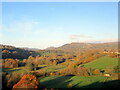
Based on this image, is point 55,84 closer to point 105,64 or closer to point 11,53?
point 105,64

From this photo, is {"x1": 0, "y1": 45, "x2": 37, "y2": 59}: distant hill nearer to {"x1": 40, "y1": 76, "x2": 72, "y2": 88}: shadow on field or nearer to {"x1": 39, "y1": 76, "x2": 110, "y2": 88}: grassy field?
{"x1": 40, "y1": 76, "x2": 72, "y2": 88}: shadow on field

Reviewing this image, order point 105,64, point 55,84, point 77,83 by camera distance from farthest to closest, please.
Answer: point 105,64 → point 55,84 → point 77,83

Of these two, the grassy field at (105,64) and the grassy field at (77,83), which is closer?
the grassy field at (77,83)

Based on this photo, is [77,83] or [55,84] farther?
[55,84]

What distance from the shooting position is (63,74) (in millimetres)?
24797

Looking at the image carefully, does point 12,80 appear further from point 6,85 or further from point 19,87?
point 19,87

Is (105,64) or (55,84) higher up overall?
(105,64)

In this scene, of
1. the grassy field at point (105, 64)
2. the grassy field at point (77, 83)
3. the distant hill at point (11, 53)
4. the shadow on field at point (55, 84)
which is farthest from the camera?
the distant hill at point (11, 53)

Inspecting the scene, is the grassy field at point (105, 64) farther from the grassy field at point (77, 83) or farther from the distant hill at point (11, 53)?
the distant hill at point (11, 53)

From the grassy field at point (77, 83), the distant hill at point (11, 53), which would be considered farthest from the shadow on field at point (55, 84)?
the distant hill at point (11, 53)

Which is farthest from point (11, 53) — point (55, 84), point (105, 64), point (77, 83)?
point (77, 83)

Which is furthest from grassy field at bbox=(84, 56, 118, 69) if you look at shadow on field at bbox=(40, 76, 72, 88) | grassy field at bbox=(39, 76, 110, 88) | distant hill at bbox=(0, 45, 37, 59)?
distant hill at bbox=(0, 45, 37, 59)

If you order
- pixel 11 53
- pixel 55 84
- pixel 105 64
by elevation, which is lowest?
pixel 55 84

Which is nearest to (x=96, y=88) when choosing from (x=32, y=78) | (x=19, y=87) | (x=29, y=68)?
(x=32, y=78)
